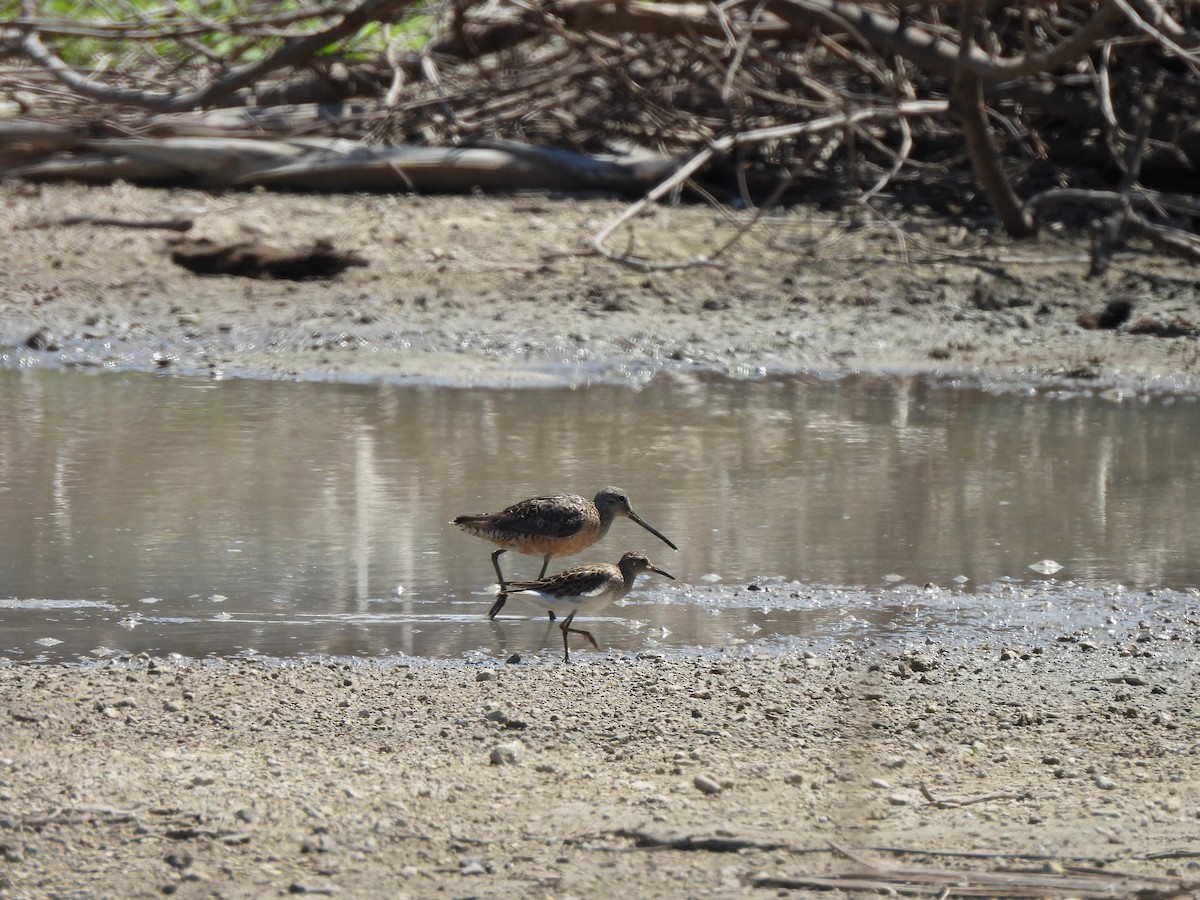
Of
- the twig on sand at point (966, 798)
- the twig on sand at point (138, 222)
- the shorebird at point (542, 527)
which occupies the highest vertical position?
the twig on sand at point (138, 222)

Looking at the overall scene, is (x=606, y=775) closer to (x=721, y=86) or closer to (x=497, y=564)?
(x=497, y=564)

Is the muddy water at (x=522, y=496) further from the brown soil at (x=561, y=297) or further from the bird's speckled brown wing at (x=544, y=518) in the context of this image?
the brown soil at (x=561, y=297)

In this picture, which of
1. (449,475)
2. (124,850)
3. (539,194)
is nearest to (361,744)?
(124,850)

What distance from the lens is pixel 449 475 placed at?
815 cm

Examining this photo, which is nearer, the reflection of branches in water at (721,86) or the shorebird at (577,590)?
the shorebird at (577,590)

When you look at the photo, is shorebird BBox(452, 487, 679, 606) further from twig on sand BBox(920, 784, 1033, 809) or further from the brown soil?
the brown soil

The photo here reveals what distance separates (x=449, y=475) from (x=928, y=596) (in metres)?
2.56

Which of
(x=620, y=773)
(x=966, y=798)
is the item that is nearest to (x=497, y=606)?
(x=620, y=773)

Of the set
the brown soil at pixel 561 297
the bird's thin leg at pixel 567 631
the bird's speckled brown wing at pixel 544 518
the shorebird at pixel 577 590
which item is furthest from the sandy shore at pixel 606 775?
the brown soil at pixel 561 297

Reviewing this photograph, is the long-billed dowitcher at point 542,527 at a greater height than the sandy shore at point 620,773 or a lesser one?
greater

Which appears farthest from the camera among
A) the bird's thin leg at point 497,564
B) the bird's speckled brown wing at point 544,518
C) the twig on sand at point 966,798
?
the bird's thin leg at point 497,564

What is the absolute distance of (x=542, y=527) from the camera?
655cm

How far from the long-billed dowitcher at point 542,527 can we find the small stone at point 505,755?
172 cm

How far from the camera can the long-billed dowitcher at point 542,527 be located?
21.5ft
